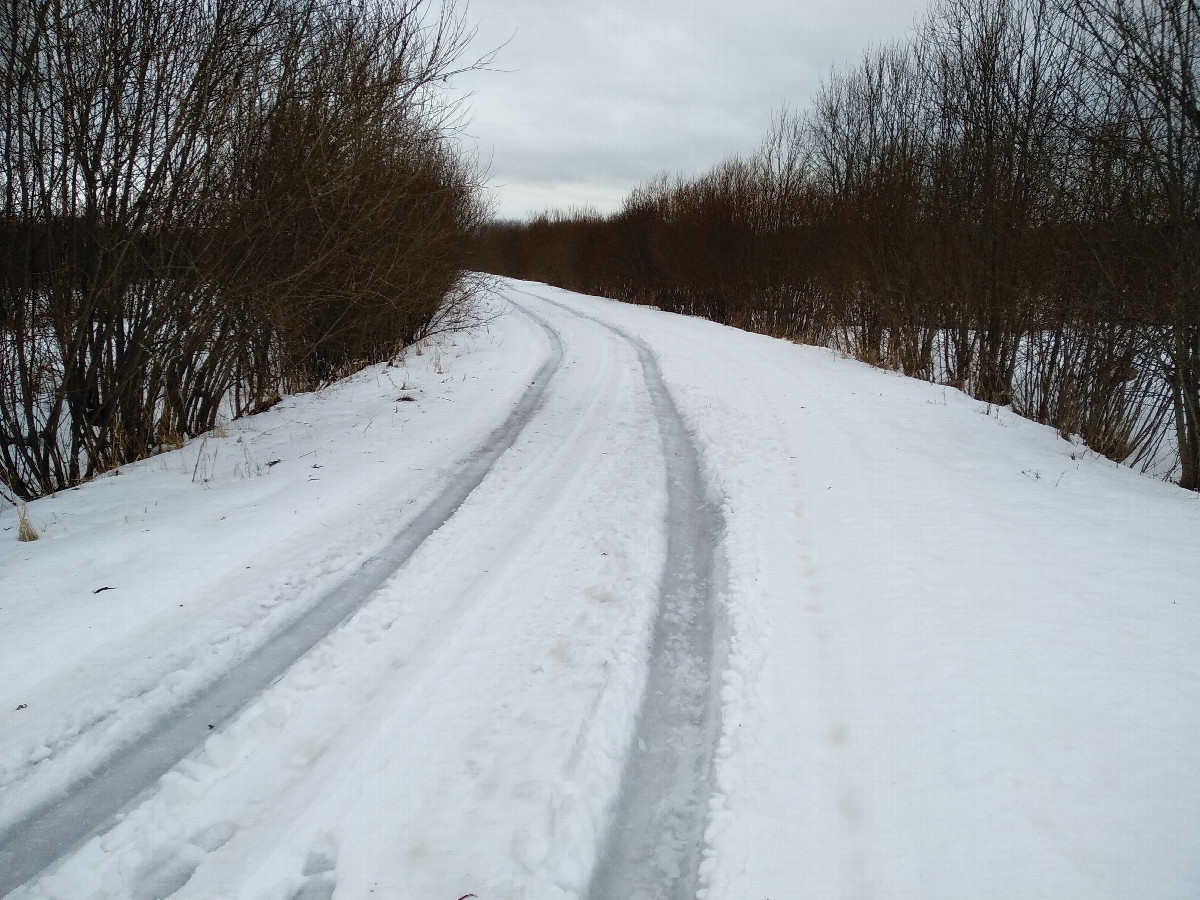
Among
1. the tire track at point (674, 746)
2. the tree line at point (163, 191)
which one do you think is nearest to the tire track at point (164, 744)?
the tire track at point (674, 746)

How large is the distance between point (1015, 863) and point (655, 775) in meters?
1.13

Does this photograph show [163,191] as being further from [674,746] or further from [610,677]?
[674,746]

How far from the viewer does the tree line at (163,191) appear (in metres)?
5.15

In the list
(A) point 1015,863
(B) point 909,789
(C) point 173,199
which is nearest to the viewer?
(A) point 1015,863

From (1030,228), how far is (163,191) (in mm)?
10128

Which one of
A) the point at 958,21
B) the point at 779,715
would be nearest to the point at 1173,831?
the point at 779,715

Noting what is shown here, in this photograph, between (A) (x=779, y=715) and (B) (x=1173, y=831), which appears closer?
(B) (x=1173, y=831)

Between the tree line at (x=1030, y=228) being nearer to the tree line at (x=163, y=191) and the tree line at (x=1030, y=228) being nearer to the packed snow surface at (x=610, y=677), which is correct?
the packed snow surface at (x=610, y=677)

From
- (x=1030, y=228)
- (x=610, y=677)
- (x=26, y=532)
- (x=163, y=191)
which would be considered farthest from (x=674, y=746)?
(x=1030, y=228)

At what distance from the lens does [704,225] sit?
23672 mm

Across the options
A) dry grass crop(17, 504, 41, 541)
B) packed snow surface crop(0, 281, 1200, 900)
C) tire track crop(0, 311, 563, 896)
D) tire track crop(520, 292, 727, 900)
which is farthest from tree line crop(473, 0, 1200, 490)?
dry grass crop(17, 504, 41, 541)

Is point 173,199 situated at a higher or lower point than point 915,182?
lower

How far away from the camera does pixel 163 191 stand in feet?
18.4

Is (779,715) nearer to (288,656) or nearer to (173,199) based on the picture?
(288,656)
